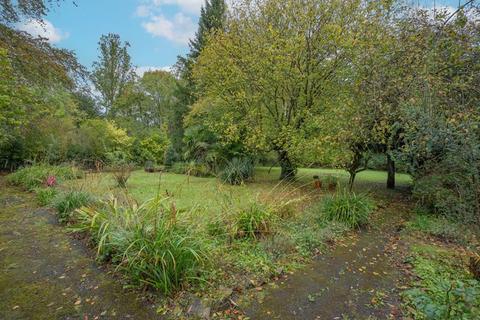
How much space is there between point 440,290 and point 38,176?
9961 millimetres

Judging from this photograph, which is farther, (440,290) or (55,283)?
(55,283)

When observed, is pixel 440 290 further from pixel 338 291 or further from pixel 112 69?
pixel 112 69

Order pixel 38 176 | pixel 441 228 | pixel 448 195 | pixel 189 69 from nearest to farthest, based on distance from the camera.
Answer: pixel 441 228, pixel 448 195, pixel 38 176, pixel 189 69

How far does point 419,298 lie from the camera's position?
2.46 meters

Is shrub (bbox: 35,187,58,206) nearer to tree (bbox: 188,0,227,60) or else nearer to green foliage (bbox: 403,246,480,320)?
green foliage (bbox: 403,246,480,320)

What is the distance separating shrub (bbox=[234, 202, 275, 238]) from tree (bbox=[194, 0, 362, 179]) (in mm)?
3784

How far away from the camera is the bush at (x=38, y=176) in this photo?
25.7ft

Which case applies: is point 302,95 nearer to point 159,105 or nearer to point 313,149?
point 313,149

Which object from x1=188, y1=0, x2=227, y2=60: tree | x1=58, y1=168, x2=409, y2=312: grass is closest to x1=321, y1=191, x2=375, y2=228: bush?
x1=58, y1=168, x2=409, y2=312: grass

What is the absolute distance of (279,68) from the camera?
8.20m

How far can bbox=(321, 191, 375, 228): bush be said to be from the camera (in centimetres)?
494

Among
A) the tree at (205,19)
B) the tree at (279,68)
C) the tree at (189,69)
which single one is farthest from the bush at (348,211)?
the tree at (205,19)

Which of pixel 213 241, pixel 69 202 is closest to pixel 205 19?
pixel 69 202

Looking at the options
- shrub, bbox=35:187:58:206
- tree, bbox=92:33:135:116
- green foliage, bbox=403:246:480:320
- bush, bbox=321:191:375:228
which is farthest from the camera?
tree, bbox=92:33:135:116
